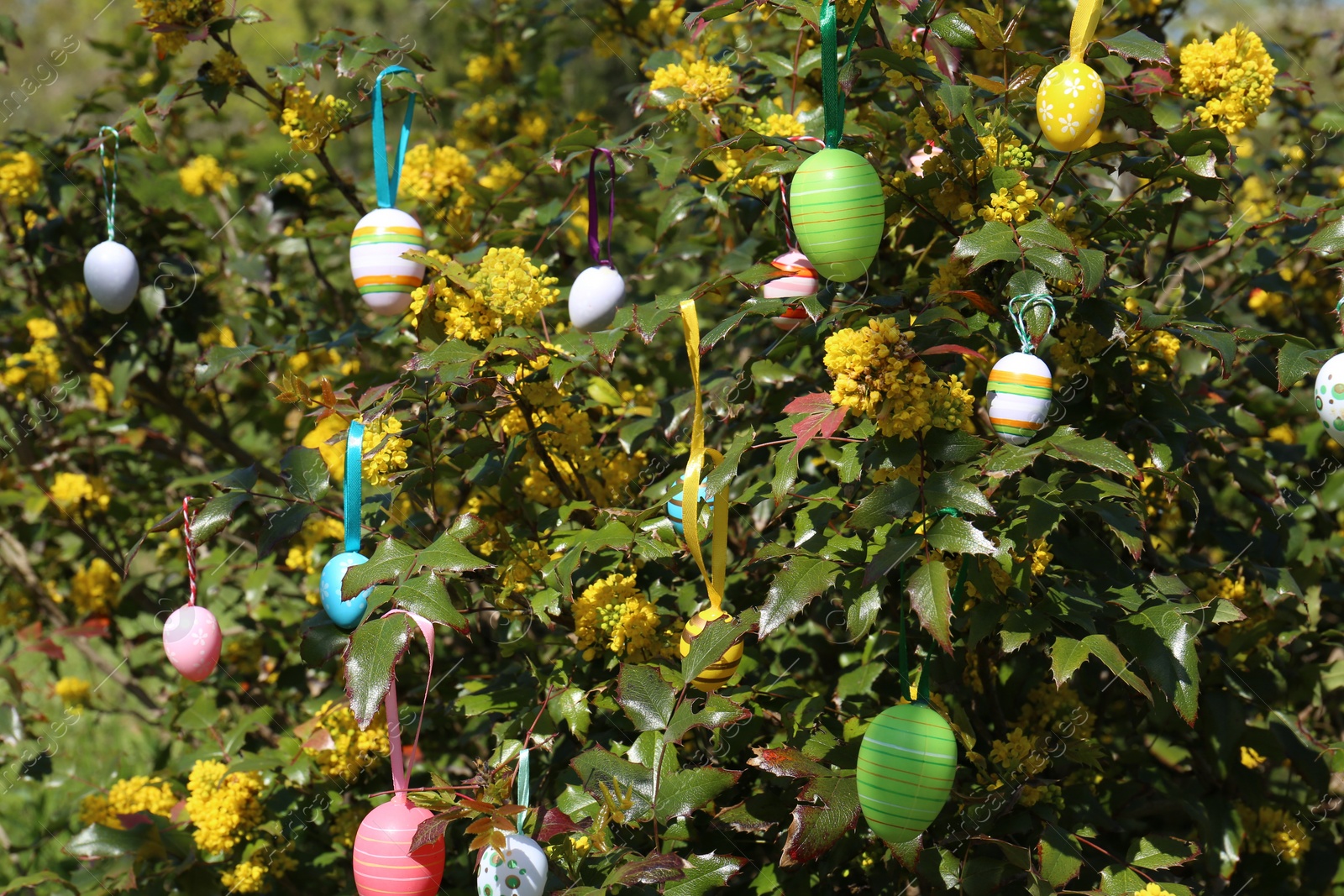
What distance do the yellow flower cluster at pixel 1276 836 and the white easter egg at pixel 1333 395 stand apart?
96 centimetres

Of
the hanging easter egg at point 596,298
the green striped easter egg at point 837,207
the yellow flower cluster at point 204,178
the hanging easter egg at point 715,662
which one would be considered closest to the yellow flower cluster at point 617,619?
the hanging easter egg at point 715,662

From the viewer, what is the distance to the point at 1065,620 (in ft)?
4.68

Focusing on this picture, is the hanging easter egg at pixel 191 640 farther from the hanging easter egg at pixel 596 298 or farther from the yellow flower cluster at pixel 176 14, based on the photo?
the yellow flower cluster at pixel 176 14

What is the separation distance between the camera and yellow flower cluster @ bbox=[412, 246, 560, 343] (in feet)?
5.30

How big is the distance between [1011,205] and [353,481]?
3.41 feet

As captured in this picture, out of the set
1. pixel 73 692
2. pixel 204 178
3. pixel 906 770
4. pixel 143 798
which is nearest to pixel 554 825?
pixel 906 770

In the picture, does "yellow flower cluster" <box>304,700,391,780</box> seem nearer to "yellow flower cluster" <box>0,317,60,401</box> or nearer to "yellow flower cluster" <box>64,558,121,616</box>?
"yellow flower cluster" <box>64,558,121,616</box>

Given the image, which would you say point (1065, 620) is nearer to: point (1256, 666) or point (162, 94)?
point (1256, 666)

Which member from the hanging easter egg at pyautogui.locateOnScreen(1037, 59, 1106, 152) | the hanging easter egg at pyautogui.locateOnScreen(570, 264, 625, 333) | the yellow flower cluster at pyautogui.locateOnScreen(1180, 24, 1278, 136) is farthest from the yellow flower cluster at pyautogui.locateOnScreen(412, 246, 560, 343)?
the yellow flower cluster at pyautogui.locateOnScreen(1180, 24, 1278, 136)

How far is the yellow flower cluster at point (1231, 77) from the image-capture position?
165 centimetres

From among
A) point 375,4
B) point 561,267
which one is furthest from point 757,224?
point 375,4

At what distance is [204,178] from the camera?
3.28m

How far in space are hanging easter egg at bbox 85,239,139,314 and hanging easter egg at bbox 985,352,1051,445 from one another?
179cm

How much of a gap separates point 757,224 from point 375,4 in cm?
1573
